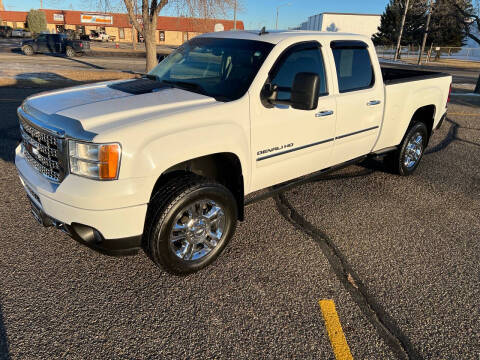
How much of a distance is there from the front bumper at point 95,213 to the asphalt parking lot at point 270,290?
51cm

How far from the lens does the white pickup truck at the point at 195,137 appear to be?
2.49 meters

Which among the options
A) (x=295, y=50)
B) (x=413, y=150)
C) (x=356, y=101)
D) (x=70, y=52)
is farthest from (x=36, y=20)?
(x=356, y=101)

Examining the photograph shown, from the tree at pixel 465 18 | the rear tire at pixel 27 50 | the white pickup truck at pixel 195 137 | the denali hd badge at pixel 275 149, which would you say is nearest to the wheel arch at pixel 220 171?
the white pickup truck at pixel 195 137

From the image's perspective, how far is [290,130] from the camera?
3.39 meters

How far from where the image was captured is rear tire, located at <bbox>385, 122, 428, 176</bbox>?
518cm

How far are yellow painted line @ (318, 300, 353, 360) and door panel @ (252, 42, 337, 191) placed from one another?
1.22 metres

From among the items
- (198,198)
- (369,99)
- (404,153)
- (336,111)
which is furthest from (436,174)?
(198,198)

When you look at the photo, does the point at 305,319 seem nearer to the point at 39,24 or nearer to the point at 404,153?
the point at 404,153

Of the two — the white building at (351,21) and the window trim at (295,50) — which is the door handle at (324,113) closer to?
the window trim at (295,50)

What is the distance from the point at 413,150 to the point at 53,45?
98.7 ft

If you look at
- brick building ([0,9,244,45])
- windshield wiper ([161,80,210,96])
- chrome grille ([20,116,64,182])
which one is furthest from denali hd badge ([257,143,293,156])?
brick building ([0,9,244,45])

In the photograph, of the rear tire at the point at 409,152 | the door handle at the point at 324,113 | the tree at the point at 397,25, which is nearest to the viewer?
the door handle at the point at 324,113

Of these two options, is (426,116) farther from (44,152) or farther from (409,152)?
(44,152)

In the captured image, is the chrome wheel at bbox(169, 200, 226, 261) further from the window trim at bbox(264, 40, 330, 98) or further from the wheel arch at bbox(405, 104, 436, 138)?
the wheel arch at bbox(405, 104, 436, 138)
